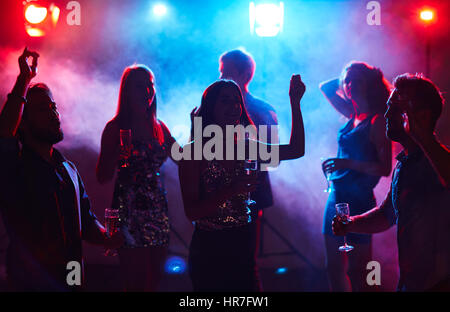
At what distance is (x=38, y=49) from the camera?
5031 millimetres

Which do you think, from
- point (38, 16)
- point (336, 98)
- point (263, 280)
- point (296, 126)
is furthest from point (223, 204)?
point (38, 16)

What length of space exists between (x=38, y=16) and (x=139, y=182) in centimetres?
285

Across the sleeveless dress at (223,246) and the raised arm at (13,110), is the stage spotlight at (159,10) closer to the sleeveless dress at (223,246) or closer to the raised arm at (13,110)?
the raised arm at (13,110)

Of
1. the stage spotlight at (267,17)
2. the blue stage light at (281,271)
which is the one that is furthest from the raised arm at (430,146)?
the blue stage light at (281,271)

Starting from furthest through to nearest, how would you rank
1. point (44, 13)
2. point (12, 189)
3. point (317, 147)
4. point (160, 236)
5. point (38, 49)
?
point (317, 147) → point (38, 49) → point (44, 13) → point (160, 236) → point (12, 189)

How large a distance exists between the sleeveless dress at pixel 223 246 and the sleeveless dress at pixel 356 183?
45.4 inches

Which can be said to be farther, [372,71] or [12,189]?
[372,71]

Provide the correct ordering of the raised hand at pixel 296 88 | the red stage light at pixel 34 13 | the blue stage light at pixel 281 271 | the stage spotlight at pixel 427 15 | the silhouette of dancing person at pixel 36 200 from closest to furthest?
the silhouette of dancing person at pixel 36 200 → the raised hand at pixel 296 88 → the red stage light at pixel 34 13 → the stage spotlight at pixel 427 15 → the blue stage light at pixel 281 271

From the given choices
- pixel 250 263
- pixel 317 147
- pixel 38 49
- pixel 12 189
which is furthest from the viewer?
pixel 317 147

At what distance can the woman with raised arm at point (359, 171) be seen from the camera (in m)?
3.20

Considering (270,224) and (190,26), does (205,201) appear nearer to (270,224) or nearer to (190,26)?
(270,224)

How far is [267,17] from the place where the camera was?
4.85 m

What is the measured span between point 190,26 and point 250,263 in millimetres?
3797
